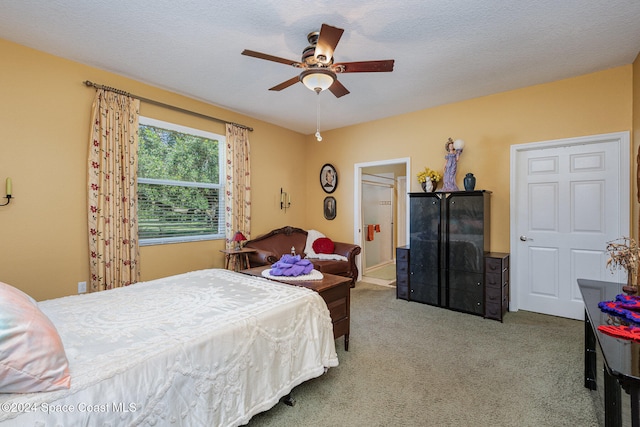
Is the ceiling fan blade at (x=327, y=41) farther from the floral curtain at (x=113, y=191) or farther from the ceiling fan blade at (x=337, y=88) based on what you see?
the floral curtain at (x=113, y=191)

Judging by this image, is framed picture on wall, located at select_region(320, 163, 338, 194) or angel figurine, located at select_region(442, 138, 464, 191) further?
framed picture on wall, located at select_region(320, 163, 338, 194)

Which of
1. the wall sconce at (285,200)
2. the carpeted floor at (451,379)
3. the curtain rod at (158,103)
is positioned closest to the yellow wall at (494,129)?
the wall sconce at (285,200)

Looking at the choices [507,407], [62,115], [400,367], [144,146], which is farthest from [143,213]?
[507,407]

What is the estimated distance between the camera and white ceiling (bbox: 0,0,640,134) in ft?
7.11

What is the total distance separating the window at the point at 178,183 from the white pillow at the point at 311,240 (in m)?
1.51

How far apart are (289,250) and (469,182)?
2.97 metres

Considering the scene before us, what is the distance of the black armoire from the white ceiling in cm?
147

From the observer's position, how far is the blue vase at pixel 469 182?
374 centimetres

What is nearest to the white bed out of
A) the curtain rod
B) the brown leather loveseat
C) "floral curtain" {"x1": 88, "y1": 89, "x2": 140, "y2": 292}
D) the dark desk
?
"floral curtain" {"x1": 88, "y1": 89, "x2": 140, "y2": 292}

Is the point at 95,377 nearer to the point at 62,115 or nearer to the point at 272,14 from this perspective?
the point at 272,14

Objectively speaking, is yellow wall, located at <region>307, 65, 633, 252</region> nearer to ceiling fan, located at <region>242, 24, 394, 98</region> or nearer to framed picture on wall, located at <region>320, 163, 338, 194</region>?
framed picture on wall, located at <region>320, 163, 338, 194</region>

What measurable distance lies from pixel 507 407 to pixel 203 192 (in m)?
4.06

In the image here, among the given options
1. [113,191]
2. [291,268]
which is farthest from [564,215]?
[113,191]

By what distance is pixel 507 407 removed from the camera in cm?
192
